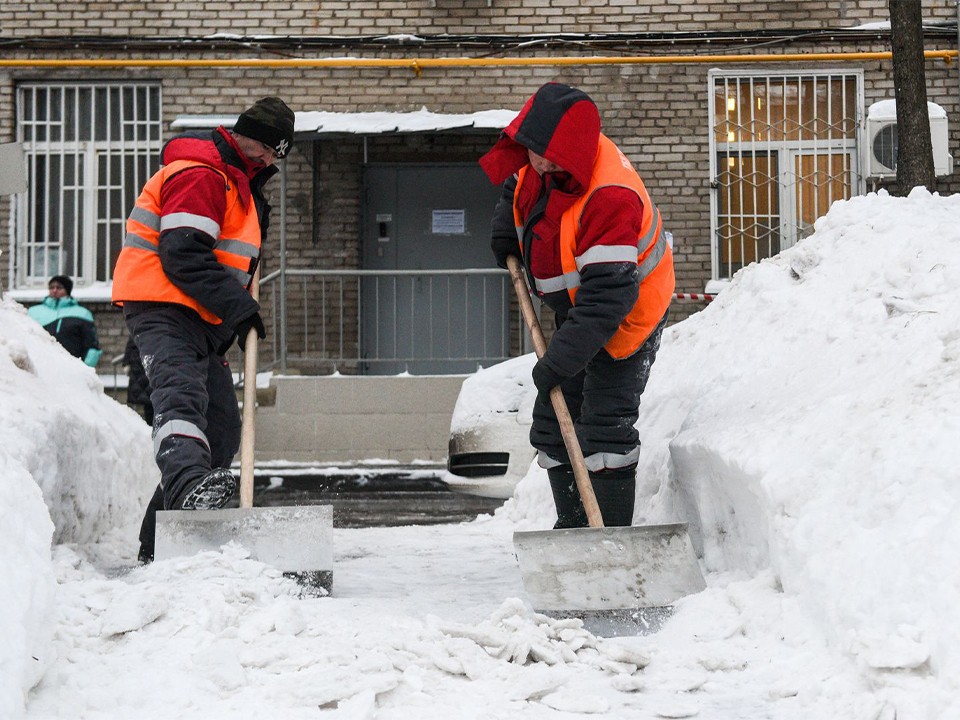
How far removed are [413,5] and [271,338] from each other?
11.7 ft

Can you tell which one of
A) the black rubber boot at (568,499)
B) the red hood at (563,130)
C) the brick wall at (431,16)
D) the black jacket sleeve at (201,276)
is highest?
the brick wall at (431,16)

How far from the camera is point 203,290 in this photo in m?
3.66

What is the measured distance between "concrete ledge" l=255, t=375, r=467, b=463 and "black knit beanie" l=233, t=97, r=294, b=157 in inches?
232

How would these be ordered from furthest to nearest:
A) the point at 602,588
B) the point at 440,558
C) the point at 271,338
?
the point at 271,338, the point at 440,558, the point at 602,588

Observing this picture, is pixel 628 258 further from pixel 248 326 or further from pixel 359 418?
pixel 359 418

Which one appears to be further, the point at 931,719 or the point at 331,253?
the point at 331,253

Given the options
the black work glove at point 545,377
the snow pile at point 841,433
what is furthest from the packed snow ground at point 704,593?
the black work glove at point 545,377

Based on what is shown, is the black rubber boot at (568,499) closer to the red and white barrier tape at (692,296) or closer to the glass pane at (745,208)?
the red and white barrier tape at (692,296)

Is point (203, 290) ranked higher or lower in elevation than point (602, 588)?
higher

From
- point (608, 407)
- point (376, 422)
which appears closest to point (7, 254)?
point (376, 422)

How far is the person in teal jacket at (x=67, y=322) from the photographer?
9133 millimetres

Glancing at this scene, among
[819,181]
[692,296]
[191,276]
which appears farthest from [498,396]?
[819,181]

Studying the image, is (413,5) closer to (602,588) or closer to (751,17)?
(751,17)

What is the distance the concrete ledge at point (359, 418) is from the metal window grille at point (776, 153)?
11.0 ft
